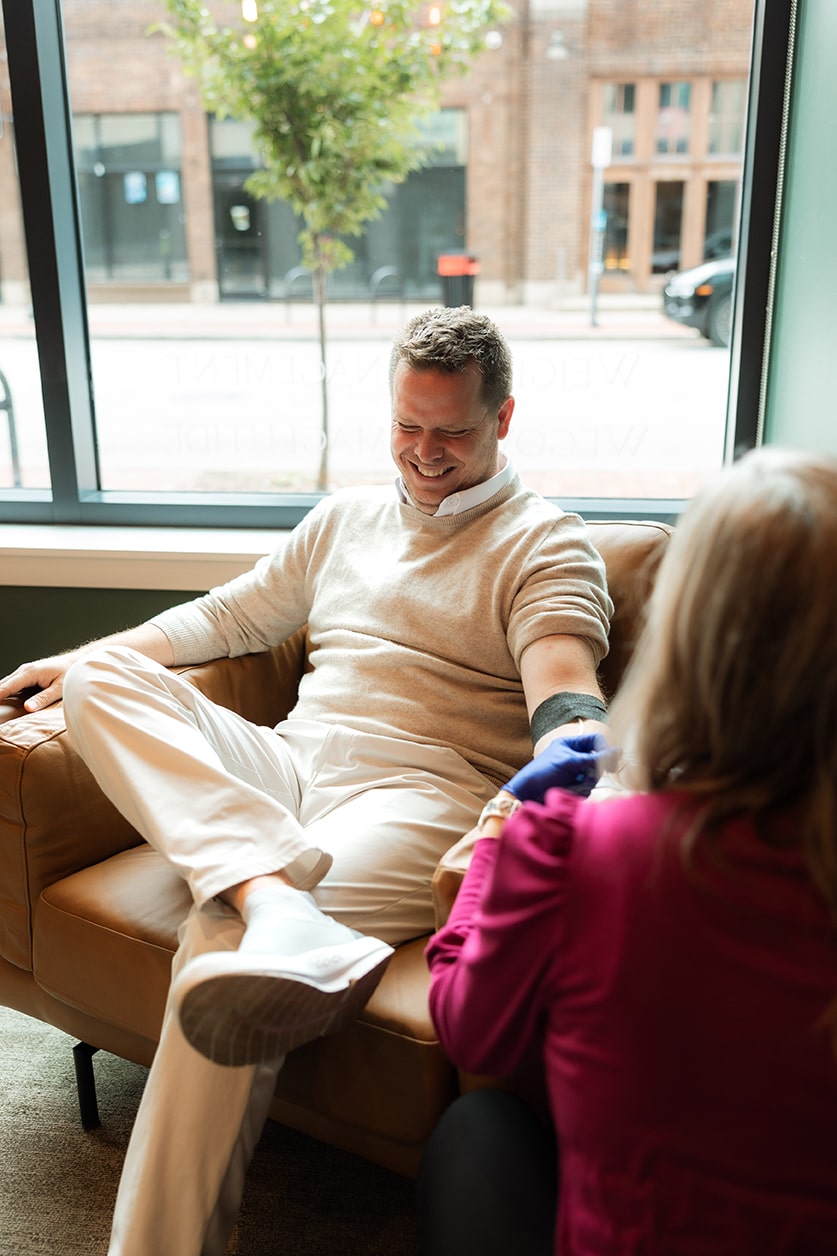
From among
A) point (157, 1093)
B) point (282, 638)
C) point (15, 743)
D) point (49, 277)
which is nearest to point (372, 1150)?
point (157, 1093)

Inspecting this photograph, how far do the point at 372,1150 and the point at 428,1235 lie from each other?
Answer: 0.33 m

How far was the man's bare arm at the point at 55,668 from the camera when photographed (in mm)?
1852

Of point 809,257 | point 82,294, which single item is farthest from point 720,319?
point 82,294

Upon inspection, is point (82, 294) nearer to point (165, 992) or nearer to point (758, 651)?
point (165, 992)

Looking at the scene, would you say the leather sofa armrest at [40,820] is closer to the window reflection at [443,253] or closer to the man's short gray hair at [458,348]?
the man's short gray hair at [458,348]

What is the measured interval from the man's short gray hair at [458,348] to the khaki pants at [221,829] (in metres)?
0.61

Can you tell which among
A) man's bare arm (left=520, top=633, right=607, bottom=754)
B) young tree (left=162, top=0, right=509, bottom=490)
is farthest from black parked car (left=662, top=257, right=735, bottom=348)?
man's bare arm (left=520, top=633, right=607, bottom=754)

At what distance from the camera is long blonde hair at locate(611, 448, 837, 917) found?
0.80m

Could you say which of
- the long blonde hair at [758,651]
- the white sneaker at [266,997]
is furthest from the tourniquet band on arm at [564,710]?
the long blonde hair at [758,651]

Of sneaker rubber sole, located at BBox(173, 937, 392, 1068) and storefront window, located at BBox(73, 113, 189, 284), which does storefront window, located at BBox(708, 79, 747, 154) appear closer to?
storefront window, located at BBox(73, 113, 189, 284)

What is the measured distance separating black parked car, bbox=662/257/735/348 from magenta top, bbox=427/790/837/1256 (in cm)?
183

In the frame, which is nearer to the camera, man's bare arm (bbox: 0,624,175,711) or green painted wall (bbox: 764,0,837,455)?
man's bare arm (bbox: 0,624,175,711)

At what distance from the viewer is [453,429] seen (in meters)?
1.81

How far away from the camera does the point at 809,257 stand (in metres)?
2.08
